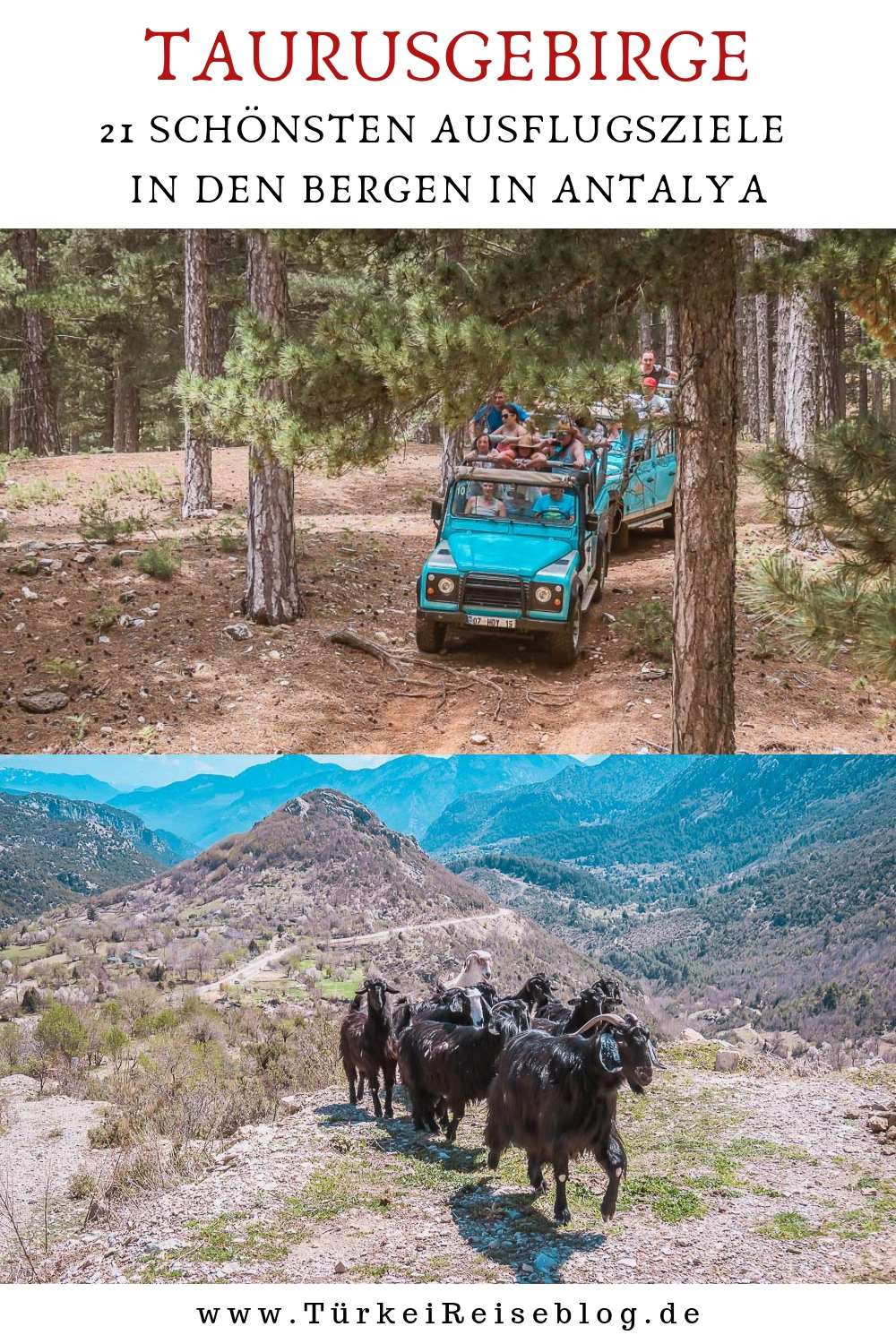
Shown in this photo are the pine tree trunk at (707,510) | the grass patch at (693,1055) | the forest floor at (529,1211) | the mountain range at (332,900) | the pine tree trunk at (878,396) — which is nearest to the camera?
the forest floor at (529,1211)

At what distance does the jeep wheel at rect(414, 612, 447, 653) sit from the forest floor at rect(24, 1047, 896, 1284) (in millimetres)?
4771

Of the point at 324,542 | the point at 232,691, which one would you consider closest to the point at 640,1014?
the point at 232,691

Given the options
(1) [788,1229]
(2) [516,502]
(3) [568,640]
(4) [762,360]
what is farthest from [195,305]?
(4) [762,360]

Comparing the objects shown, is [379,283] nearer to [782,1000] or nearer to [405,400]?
[405,400]

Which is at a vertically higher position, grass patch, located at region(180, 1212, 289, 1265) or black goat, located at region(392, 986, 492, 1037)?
black goat, located at region(392, 986, 492, 1037)

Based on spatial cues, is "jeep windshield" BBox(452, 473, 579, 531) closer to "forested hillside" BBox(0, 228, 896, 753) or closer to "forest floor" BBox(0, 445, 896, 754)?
"forest floor" BBox(0, 445, 896, 754)

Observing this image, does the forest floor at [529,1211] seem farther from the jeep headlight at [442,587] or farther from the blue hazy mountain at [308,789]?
the jeep headlight at [442,587]

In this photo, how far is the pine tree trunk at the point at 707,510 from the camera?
20.6ft

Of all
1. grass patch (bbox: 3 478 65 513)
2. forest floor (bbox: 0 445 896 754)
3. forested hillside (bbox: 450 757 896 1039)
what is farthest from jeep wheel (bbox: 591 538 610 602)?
grass patch (bbox: 3 478 65 513)

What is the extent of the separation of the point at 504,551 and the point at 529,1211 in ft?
17.4

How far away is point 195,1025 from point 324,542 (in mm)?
8000

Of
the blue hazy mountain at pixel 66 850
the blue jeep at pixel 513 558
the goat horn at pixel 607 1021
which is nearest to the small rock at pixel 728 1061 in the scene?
the goat horn at pixel 607 1021

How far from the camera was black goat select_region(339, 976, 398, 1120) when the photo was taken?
552 centimetres

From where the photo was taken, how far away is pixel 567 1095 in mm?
4559
